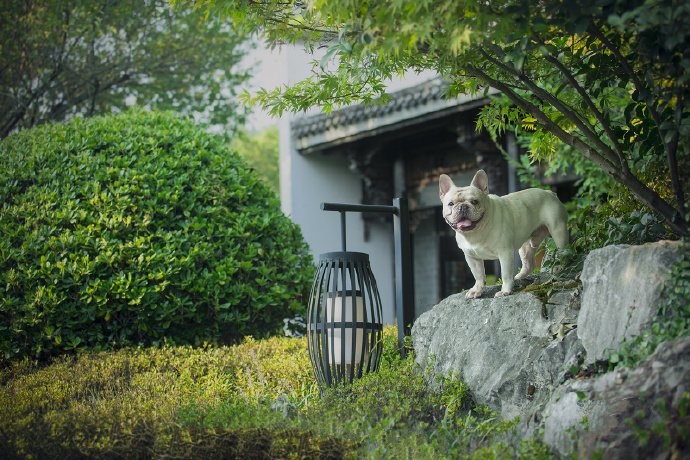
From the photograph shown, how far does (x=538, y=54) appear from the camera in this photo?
5.04 metres

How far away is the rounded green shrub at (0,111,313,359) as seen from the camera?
686 centimetres

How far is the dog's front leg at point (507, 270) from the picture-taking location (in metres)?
4.95

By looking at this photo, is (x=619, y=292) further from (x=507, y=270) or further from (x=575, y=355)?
(x=507, y=270)

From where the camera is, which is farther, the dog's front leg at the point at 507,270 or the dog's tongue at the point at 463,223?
the dog's front leg at the point at 507,270

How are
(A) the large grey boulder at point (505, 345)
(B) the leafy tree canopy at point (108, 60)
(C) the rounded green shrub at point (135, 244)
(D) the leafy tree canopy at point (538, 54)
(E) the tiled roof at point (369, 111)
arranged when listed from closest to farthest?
(D) the leafy tree canopy at point (538, 54) < (A) the large grey boulder at point (505, 345) < (C) the rounded green shrub at point (135, 244) < (E) the tiled roof at point (369, 111) < (B) the leafy tree canopy at point (108, 60)

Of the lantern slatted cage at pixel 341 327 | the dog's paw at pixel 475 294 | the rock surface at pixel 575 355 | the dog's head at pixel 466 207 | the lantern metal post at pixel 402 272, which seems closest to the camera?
the rock surface at pixel 575 355

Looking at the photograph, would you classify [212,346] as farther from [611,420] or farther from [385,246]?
[385,246]

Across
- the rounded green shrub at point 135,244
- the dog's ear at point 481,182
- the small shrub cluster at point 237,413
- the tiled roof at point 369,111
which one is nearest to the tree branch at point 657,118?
the dog's ear at point 481,182

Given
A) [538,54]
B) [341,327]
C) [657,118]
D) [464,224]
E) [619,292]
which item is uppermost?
[538,54]

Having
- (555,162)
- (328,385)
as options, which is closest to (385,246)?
(555,162)

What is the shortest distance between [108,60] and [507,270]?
1076cm

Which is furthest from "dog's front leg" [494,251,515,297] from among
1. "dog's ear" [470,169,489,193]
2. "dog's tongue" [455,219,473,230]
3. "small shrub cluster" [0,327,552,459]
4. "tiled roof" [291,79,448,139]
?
"tiled roof" [291,79,448,139]

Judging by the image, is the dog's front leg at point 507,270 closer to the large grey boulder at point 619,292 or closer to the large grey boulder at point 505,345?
the large grey boulder at point 505,345

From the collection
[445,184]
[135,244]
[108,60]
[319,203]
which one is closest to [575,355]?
[445,184]
